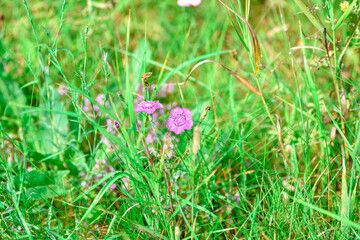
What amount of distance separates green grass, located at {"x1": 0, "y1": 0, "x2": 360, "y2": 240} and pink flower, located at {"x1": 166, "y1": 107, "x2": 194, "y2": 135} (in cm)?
3

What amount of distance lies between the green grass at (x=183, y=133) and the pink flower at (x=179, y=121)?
34 mm

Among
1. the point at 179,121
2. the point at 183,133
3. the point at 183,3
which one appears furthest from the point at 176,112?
the point at 183,3

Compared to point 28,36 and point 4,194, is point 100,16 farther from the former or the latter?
point 4,194

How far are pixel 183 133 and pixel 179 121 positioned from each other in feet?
0.99

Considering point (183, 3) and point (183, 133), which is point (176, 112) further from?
point (183, 3)

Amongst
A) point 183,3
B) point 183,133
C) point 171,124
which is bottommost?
point 183,133

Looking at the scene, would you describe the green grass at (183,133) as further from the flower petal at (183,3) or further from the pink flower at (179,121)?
the flower petal at (183,3)

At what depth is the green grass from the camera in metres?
1.02

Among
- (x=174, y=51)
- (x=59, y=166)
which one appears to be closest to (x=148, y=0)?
(x=174, y=51)

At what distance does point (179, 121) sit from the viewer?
1.04 m

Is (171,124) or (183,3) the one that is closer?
(171,124)

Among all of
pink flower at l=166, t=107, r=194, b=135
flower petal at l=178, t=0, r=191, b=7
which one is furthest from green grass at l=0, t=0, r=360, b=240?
flower petal at l=178, t=0, r=191, b=7

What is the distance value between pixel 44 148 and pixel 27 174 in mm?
257

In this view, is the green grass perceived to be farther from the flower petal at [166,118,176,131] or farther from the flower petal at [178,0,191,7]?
the flower petal at [178,0,191,7]
